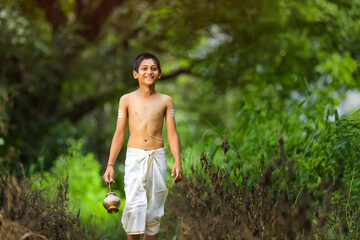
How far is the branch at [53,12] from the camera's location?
11141mm

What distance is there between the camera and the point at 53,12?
1123cm

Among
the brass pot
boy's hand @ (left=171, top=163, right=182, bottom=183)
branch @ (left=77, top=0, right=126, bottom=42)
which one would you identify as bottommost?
the brass pot

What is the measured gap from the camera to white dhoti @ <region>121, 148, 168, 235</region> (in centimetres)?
329

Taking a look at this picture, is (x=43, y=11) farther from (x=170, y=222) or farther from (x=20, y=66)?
(x=170, y=222)

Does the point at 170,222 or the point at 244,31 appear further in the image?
the point at 244,31

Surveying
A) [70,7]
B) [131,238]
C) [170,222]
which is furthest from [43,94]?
[131,238]

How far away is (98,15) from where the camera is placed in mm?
11602

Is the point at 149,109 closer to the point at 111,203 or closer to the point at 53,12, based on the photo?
the point at 111,203

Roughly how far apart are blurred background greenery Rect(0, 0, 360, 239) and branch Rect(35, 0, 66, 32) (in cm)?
3

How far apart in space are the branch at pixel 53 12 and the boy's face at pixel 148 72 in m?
8.38

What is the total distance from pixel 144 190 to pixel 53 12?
29.3 feet

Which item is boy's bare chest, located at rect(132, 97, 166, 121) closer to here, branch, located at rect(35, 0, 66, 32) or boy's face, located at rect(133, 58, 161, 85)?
boy's face, located at rect(133, 58, 161, 85)

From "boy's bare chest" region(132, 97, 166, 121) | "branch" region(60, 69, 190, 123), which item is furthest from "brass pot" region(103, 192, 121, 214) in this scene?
"branch" region(60, 69, 190, 123)

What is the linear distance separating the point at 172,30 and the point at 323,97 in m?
3.63
